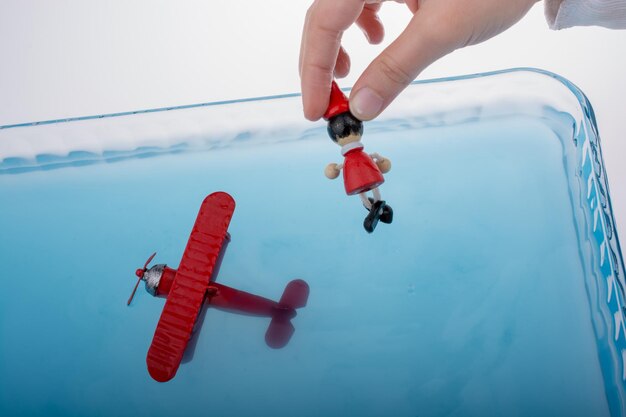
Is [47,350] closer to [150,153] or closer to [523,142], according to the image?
[150,153]

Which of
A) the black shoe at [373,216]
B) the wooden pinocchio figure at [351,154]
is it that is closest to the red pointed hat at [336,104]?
the wooden pinocchio figure at [351,154]

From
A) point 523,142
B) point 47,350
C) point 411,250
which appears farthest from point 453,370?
point 47,350

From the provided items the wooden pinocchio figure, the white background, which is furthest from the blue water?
the wooden pinocchio figure

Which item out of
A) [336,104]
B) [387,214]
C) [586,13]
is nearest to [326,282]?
[387,214]

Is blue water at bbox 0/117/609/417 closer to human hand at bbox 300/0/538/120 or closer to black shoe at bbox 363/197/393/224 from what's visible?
black shoe at bbox 363/197/393/224

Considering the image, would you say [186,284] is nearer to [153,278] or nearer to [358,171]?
[153,278]

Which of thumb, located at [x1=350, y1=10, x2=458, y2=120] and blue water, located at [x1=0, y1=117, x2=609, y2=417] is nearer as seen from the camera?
thumb, located at [x1=350, y1=10, x2=458, y2=120]

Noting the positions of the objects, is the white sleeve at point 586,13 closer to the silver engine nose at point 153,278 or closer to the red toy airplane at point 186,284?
the red toy airplane at point 186,284
